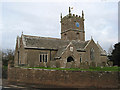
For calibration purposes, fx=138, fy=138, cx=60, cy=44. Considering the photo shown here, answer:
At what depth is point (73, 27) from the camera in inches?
1841

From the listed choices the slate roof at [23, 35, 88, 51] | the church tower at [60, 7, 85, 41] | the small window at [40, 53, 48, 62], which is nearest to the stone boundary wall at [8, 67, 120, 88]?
the small window at [40, 53, 48, 62]

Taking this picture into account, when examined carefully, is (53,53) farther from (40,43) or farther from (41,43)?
(40,43)

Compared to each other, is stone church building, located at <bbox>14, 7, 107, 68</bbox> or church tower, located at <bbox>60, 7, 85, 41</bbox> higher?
church tower, located at <bbox>60, 7, 85, 41</bbox>

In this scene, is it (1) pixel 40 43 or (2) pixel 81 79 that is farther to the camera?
(1) pixel 40 43

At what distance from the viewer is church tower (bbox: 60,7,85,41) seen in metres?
46.6

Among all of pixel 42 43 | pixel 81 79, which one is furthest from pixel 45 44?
pixel 81 79

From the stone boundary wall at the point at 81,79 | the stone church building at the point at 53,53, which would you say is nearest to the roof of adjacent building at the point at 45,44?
the stone church building at the point at 53,53

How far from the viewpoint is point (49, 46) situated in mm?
32844

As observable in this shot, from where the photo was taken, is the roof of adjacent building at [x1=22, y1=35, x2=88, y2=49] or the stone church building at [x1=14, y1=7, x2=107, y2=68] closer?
the stone church building at [x1=14, y1=7, x2=107, y2=68]

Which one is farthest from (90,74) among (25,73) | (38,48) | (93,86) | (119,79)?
(38,48)

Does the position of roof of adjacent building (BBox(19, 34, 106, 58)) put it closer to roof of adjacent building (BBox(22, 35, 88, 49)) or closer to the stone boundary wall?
roof of adjacent building (BBox(22, 35, 88, 49))

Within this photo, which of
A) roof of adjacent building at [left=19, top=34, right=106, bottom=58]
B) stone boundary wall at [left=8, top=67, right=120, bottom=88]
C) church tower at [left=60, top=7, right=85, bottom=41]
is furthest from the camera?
church tower at [left=60, top=7, right=85, bottom=41]

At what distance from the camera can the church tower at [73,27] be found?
4662cm

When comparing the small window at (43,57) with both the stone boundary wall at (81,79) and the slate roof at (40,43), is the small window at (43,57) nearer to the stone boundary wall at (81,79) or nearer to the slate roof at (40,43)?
the slate roof at (40,43)
